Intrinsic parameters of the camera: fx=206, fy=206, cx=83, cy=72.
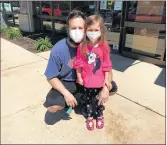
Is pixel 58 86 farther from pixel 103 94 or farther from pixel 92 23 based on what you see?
pixel 92 23

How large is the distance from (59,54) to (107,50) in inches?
21.9

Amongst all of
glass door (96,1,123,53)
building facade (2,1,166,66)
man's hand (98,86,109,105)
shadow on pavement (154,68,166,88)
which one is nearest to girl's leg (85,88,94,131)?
man's hand (98,86,109,105)

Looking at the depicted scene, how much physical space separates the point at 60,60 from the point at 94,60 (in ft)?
1.32

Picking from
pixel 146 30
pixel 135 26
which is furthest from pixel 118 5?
pixel 146 30

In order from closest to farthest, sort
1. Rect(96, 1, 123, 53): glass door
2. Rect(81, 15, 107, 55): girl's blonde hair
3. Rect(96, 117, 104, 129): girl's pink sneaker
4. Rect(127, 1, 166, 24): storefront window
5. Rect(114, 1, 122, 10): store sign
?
Rect(81, 15, 107, 55): girl's blonde hair → Rect(96, 117, 104, 129): girl's pink sneaker → Rect(127, 1, 166, 24): storefront window → Rect(114, 1, 122, 10): store sign → Rect(96, 1, 123, 53): glass door

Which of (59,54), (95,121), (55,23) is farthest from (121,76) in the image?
(55,23)

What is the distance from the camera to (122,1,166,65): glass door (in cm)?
434

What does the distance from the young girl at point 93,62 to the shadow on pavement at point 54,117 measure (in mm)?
382

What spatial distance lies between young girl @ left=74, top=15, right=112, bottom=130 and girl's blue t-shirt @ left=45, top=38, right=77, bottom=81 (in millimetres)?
129

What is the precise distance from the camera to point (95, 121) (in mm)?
2656

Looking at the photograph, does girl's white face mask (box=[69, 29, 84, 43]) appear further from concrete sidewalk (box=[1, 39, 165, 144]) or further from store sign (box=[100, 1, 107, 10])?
store sign (box=[100, 1, 107, 10])

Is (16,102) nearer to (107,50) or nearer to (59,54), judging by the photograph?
(59,54)

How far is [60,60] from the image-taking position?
94.8 inches

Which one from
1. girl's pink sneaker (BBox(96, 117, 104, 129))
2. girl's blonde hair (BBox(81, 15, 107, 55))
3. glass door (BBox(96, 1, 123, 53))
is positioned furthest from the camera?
glass door (BBox(96, 1, 123, 53))
